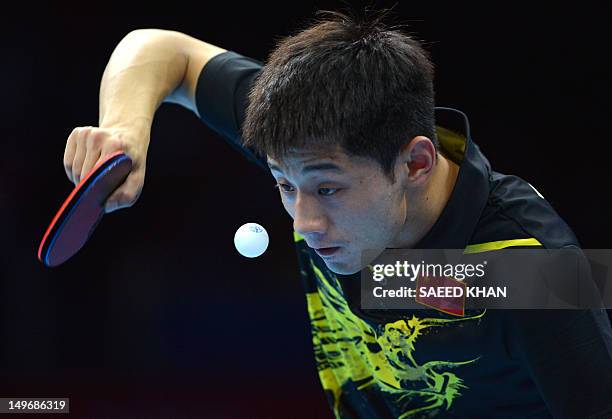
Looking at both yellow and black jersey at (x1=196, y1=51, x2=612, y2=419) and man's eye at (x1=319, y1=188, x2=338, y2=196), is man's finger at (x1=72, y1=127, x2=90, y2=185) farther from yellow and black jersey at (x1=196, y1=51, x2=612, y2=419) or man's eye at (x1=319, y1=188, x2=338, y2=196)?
yellow and black jersey at (x1=196, y1=51, x2=612, y2=419)

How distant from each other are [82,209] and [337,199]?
42 cm

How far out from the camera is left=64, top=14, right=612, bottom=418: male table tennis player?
4.95 feet

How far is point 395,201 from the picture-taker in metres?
1.60

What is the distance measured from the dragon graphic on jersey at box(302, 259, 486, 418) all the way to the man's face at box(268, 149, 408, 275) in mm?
271

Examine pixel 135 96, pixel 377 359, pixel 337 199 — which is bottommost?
pixel 377 359

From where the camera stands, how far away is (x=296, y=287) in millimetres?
3232

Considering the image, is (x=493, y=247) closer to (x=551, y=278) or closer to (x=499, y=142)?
(x=551, y=278)

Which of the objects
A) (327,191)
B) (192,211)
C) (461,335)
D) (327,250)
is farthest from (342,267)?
(192,211)

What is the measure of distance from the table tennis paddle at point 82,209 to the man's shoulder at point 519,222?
0.67 meters

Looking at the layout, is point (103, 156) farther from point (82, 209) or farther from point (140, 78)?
point (140, 78)

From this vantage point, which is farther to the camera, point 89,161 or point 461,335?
point 461,335

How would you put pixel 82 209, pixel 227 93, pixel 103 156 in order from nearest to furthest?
pixel 82 209 < pixel 103 156 < pixel 227 93

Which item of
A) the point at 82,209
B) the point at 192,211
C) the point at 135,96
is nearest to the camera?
the point at 82,209

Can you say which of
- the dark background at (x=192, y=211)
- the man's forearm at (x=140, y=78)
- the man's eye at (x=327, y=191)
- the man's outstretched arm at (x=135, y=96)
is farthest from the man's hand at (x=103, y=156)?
the dark background at (x=192, y=211)
